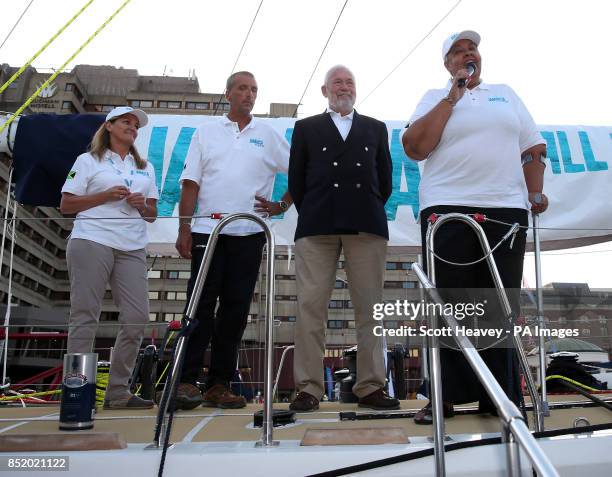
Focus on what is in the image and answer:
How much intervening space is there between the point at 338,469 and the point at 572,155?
421 cm

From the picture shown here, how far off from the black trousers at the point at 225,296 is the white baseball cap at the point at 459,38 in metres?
1.20

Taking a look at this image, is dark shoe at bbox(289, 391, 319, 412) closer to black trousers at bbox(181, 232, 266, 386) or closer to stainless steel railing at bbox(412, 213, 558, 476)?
black trousers at bbox(181, 232, 266, 386)

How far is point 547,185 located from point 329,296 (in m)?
3.02

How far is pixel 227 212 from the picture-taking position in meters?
2.73

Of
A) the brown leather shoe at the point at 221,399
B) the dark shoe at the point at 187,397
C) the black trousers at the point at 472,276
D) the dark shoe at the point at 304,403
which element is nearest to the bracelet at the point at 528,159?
the black trousers at the point at 472,276

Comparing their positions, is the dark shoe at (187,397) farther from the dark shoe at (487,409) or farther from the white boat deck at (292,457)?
the dark shoe at (487,409)

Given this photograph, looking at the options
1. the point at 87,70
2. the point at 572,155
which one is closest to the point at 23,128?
the point at 572,155

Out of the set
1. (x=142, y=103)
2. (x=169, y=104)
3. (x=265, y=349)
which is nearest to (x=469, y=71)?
(x=265, y=349)

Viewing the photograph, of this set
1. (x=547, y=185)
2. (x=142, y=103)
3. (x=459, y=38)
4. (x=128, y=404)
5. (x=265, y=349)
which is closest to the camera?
(x=265, y=349)

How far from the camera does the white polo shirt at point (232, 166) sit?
2.74m

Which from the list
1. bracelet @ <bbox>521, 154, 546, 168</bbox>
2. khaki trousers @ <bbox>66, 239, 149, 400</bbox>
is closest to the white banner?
khaki trousers @ <bbox>66, 239, 149, 400</bbox>

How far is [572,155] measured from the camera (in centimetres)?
468

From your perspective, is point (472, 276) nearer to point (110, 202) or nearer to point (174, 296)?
point (110, 202)

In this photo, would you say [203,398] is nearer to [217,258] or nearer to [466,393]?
[217,258]
